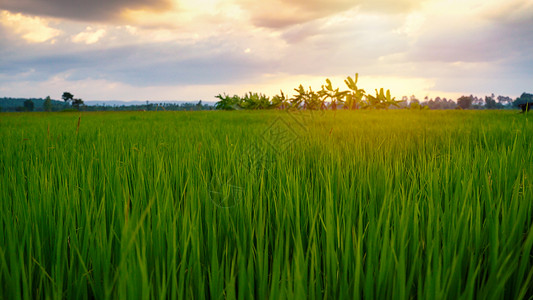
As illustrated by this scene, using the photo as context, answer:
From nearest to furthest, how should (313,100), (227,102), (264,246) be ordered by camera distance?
(264,246) → (313,100) → (227,102)

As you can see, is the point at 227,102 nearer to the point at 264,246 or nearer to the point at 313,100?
the point at 313,100

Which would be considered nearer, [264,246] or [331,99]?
[264,246]

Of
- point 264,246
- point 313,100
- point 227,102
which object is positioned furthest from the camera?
point 227,102

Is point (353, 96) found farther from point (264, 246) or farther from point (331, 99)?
point (264, 246)

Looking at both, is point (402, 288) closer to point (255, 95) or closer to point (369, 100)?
point (369, 100)

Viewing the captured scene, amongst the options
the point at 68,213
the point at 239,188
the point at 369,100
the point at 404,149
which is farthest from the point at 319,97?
the point at 68,213

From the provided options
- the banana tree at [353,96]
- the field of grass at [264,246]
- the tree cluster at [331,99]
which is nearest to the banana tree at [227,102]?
the tree cluster at [331,99]

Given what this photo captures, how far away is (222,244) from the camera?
80 centimetres

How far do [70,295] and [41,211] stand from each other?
375 mm

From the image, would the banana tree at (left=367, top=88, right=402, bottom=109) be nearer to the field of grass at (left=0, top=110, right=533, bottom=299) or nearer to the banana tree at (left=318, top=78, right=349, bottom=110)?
the banana tree at (left=318, top=78, right=349, bottom=110)

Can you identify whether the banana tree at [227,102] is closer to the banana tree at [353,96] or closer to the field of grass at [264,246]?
the banana tree at [353,96]

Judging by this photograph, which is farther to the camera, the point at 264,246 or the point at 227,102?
the point at 227,102

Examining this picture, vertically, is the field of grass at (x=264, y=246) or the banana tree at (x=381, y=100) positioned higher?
the banana tree at (x=381, y=100)

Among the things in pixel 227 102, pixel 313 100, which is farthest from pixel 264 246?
pixel 227 102
